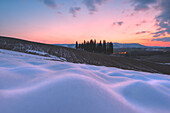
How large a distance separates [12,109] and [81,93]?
0.85 meters

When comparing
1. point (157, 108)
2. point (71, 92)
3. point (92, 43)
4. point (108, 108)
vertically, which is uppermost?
point (92, 43)

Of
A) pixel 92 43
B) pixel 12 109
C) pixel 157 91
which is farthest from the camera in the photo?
pixel 92 43

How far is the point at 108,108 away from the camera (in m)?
1.12

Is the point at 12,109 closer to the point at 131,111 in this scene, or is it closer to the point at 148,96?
the point at 131,111

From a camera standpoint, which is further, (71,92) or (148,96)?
(148,96)

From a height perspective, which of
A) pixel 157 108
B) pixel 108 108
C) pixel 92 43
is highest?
pixel 92 43

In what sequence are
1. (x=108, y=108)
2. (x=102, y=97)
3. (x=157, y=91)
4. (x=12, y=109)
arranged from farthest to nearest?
(x=157, y=91) < (x=102, y=97) < (x=108, y=108) < (x=12, y=109)

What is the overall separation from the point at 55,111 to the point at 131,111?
0.99 metres

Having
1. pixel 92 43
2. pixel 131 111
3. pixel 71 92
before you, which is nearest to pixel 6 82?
pixel 71 92

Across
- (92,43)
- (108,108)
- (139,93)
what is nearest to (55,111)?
(108,108)

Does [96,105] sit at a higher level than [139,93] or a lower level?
higher

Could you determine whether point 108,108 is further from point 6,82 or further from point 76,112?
point 6,82

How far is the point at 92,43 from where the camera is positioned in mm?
62938

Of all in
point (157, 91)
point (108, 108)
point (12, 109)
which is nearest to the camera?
point (12, 109)
